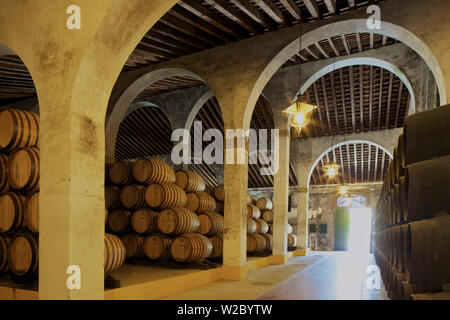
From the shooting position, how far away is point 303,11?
747cm

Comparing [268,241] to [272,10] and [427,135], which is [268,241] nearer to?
[272,10]

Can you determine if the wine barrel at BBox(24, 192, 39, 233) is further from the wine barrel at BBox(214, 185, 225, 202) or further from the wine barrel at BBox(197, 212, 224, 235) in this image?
the wine barrel at BBox(214, 185, 225, 202)

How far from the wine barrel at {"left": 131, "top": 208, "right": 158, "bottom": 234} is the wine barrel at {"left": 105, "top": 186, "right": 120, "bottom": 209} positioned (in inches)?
18.0

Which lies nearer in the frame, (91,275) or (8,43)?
(91,275)

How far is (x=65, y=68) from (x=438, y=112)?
331 cm

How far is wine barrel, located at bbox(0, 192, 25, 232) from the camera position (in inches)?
196

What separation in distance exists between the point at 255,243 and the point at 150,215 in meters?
4.75

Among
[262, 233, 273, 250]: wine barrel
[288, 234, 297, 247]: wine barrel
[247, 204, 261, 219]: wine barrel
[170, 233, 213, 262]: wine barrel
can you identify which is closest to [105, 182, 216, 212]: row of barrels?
[170, 233, 213, 262]: wine barrel
